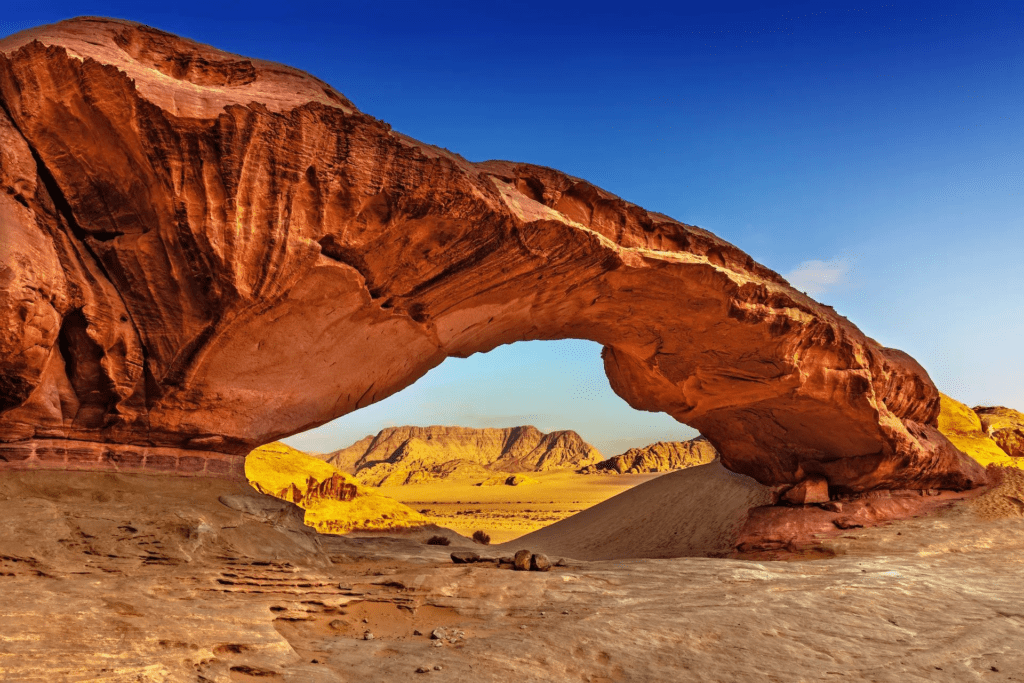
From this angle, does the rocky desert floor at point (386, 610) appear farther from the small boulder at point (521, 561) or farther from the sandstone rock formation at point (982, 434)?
the sandstone rock formation at point (982, 434)

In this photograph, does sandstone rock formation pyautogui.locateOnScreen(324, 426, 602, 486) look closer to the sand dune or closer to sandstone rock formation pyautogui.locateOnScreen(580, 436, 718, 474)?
sandstone rock formation pyautogui.locateOnScreen(580, 436, 718, 474)

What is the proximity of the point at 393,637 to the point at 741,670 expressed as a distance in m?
2.52

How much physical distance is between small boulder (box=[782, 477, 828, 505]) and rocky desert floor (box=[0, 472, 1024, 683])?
134 inches

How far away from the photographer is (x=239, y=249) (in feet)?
19.5

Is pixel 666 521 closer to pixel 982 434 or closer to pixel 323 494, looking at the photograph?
pixel 982 434

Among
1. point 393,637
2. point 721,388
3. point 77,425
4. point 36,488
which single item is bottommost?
point 393,637

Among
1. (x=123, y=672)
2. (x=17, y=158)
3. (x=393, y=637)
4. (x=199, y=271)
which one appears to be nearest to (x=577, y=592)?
(x=393, y=637)

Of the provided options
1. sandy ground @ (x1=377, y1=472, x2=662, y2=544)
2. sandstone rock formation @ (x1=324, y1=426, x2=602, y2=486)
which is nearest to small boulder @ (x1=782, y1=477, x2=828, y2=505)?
sandy ground @ (x1=377, y1=472, x2=662, y2=544)

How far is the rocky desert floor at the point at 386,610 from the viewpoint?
3.95 m

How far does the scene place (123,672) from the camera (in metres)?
3.34

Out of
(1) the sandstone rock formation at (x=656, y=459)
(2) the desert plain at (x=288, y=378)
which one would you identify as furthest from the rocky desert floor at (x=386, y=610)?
(1) the sandstone rock formation at (x=656, y=459)

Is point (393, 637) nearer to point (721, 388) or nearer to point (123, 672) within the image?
point (123, 672)

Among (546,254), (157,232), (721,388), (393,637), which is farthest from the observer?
(721,388)

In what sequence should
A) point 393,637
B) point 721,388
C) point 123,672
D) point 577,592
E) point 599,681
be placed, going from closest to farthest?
point 123,672 → point 599,681 → point 393,637 → point 577,592 → point 721,388
